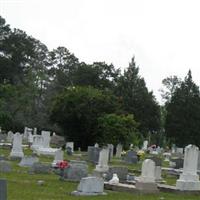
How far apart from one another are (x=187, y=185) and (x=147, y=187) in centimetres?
197

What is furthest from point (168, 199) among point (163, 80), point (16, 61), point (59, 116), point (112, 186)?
point (163, 80)

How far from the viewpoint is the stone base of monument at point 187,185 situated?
1920 cm

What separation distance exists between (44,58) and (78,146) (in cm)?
4821

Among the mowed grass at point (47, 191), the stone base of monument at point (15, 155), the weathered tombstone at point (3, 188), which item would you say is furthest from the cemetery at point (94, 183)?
the weathered tombstone at point (3, 188)

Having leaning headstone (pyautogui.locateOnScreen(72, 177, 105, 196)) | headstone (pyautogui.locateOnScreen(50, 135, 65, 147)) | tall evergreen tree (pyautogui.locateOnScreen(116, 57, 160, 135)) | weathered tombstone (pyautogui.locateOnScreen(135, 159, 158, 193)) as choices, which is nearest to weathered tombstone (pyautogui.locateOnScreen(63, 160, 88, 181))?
weathered tombstone (pyautogui.locateOnScreen(135, 159, 158, 193))

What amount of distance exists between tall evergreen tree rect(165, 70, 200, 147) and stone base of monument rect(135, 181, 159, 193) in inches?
2029

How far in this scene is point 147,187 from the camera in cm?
1811

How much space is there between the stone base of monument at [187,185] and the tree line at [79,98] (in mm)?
22140

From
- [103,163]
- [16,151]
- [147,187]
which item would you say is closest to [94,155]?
[16,151]

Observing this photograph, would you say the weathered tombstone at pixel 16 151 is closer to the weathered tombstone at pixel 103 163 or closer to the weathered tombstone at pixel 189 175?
the weathered tombstone at pixel 103 163

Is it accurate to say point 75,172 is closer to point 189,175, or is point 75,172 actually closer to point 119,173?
point 119,173

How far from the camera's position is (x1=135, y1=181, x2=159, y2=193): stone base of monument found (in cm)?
1795

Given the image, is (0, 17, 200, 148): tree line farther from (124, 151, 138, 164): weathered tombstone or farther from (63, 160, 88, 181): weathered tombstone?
(63, 160, 88, 181): weathered tombstone

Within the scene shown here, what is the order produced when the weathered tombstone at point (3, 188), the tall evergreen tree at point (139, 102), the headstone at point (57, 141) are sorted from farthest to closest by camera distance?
the tall evergreen tree at point (139, 102) < the headstone at point (57, 141) < the weathered tombstone at point (3, 188)
